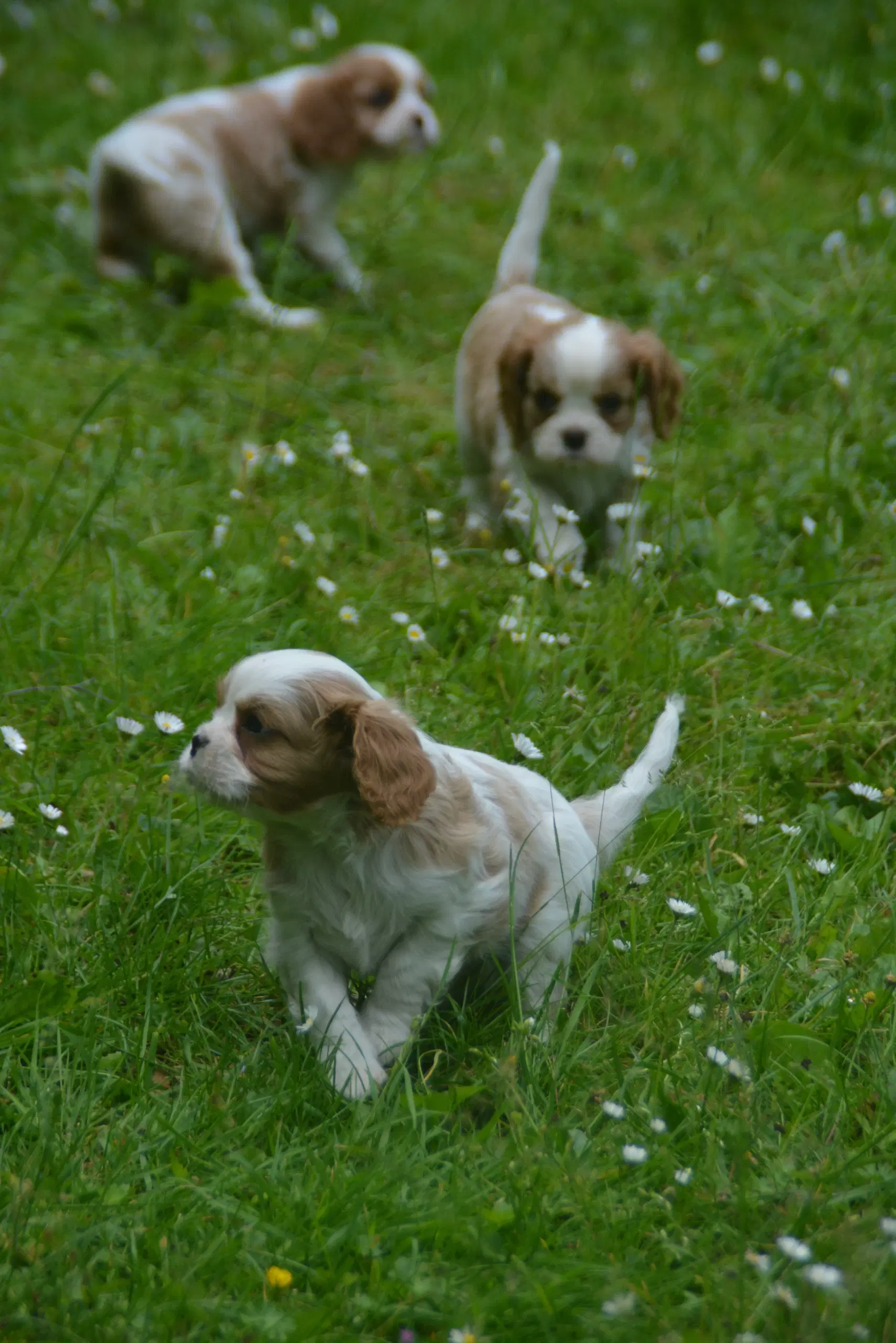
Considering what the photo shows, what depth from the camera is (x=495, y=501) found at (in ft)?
15.7

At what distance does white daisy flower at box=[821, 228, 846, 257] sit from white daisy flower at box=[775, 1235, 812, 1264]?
4.66 metres

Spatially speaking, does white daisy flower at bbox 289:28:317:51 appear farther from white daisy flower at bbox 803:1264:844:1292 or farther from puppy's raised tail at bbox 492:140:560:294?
white daisy flower at bbox 803:1264:844:1292

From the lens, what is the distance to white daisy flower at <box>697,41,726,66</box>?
26.3 ft

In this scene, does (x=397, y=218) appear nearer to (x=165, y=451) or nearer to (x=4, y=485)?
(x=165, y=451)

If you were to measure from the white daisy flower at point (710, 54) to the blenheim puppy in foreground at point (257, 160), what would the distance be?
2.09 metres

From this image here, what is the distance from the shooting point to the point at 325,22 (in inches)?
307

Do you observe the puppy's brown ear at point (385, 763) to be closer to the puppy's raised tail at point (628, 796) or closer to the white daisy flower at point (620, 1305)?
the puppy's raised tail at point (628, 796)

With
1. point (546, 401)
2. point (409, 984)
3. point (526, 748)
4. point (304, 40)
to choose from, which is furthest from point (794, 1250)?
point (304, 40)

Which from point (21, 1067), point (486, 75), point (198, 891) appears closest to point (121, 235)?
point (486, 75)

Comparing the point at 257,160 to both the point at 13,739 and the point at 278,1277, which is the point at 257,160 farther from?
the point at 278,1277

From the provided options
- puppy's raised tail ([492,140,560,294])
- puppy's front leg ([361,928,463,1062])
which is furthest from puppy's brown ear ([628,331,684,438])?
puppy's front leg ([361,928,463,1062])

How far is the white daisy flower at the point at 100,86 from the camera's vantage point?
23.8 feet

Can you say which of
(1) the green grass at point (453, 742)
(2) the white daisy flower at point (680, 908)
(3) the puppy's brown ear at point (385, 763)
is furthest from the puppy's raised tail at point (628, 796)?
(3) the puppy's brown ear at point (385, 763)

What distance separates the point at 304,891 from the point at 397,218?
15.7 feet
